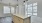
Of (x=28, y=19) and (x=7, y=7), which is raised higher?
(x=7, y=7)

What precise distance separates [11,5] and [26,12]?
47 centimetres

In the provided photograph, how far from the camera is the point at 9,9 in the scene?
5.27ft

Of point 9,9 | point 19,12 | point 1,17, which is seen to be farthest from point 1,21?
point 19,12

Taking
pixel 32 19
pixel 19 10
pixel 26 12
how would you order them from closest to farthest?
pixel 32 19, pixel 26 12, pixel 19 10

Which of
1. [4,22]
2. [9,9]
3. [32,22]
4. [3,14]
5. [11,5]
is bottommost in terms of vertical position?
[4,22]

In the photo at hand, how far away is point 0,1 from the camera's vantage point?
55.8 inches

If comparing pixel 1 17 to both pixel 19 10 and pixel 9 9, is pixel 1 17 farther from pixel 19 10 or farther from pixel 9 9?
pixel 19 10

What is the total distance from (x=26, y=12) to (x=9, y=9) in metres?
0.48

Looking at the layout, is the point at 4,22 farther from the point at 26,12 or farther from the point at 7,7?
the point at 26,12

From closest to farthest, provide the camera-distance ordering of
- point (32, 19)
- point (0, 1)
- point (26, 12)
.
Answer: point (32, 19) < point (0, 1) < point (26, 12)

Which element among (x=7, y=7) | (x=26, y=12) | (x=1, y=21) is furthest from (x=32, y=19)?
(x=1, y=21)

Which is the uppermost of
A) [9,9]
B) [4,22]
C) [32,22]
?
[9,9]

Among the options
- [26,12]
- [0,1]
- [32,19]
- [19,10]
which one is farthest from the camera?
[19,10]

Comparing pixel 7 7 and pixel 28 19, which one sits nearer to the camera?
pixel 28 19
